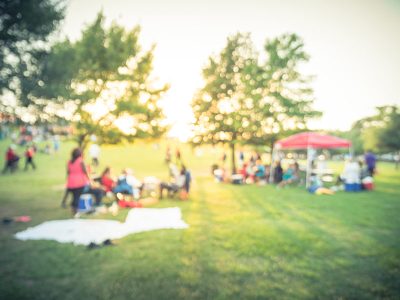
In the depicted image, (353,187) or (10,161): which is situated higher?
(10,161)

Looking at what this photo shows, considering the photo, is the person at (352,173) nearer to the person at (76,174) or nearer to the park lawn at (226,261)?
the park lawn at (226,261)

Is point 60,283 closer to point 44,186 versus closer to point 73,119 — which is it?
point 73,119

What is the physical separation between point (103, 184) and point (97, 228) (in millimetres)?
4237

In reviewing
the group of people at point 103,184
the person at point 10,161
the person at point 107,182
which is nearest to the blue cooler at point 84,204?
the group of people at point 103,184

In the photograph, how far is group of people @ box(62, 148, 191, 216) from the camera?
8.27m

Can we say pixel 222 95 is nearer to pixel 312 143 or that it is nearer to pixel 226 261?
pixel 312 143

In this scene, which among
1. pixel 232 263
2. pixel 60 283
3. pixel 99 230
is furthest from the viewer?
pixel 99 230

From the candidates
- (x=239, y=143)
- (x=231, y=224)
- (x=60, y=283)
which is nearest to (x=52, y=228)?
(x=60, y=283)

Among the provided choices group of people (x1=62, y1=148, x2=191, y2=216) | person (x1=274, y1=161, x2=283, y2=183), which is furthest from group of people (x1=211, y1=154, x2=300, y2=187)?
group of people (x1=62, y1=148, x2=191, y2=216)

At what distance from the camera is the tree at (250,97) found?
19.2 m

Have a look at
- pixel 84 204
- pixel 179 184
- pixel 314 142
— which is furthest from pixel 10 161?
pixel 314 142

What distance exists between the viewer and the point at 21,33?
8797mm

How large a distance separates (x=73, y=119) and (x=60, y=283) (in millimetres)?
10260

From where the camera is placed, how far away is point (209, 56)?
69.9ft
